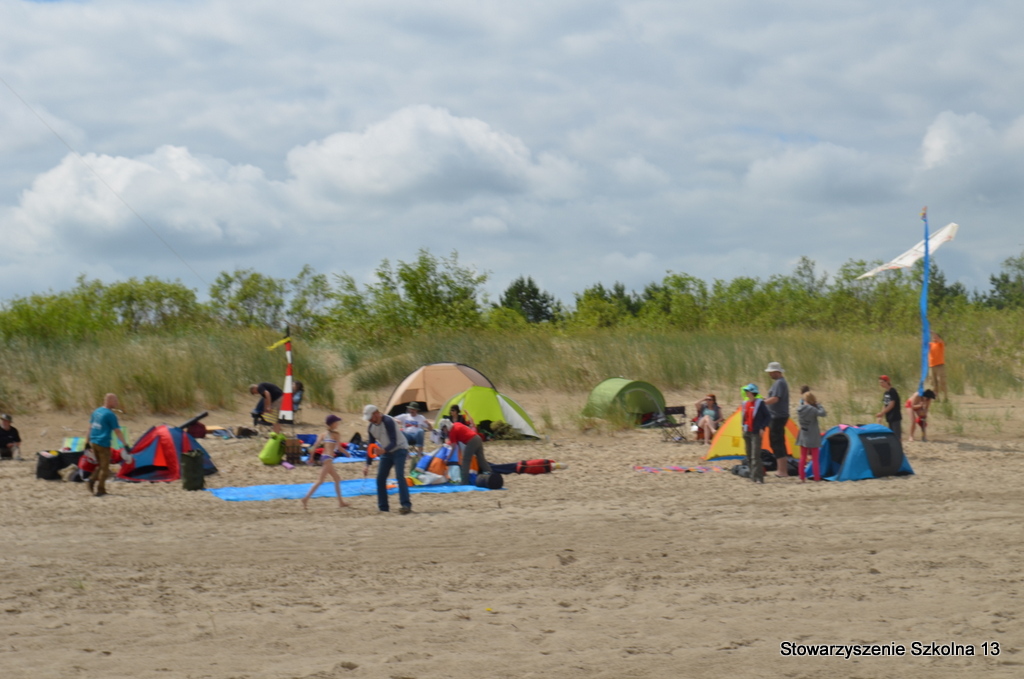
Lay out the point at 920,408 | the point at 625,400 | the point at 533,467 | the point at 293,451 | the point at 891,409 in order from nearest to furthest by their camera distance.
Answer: the point at 533,467, the point at 891,409, the point at 293,451, the point at 920,408, the point at 625,400

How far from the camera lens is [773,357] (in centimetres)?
2606

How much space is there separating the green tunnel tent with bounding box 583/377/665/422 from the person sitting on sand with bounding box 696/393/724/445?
1716mm

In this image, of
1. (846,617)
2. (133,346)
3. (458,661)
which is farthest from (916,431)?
(133,346)

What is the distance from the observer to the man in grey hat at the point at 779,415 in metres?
13.5

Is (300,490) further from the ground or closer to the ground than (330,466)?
closer to the ground

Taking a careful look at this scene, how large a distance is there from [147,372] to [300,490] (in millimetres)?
10067

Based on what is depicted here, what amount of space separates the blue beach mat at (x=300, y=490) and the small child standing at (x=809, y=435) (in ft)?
15.2

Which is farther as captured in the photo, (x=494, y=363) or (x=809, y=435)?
(x=494, y=363)

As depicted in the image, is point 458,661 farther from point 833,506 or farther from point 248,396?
point 248,396

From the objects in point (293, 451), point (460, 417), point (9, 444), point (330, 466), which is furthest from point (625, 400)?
point (9, 444)

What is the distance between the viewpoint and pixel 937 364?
19.9m

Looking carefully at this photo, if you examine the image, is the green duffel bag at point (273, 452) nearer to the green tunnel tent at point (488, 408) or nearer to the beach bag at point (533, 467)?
the green tunnel tent at point (488, 408)

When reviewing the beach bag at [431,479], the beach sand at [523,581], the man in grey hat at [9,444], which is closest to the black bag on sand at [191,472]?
the beach sand at [523,581]

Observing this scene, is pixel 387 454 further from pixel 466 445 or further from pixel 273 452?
pixel 273 452
